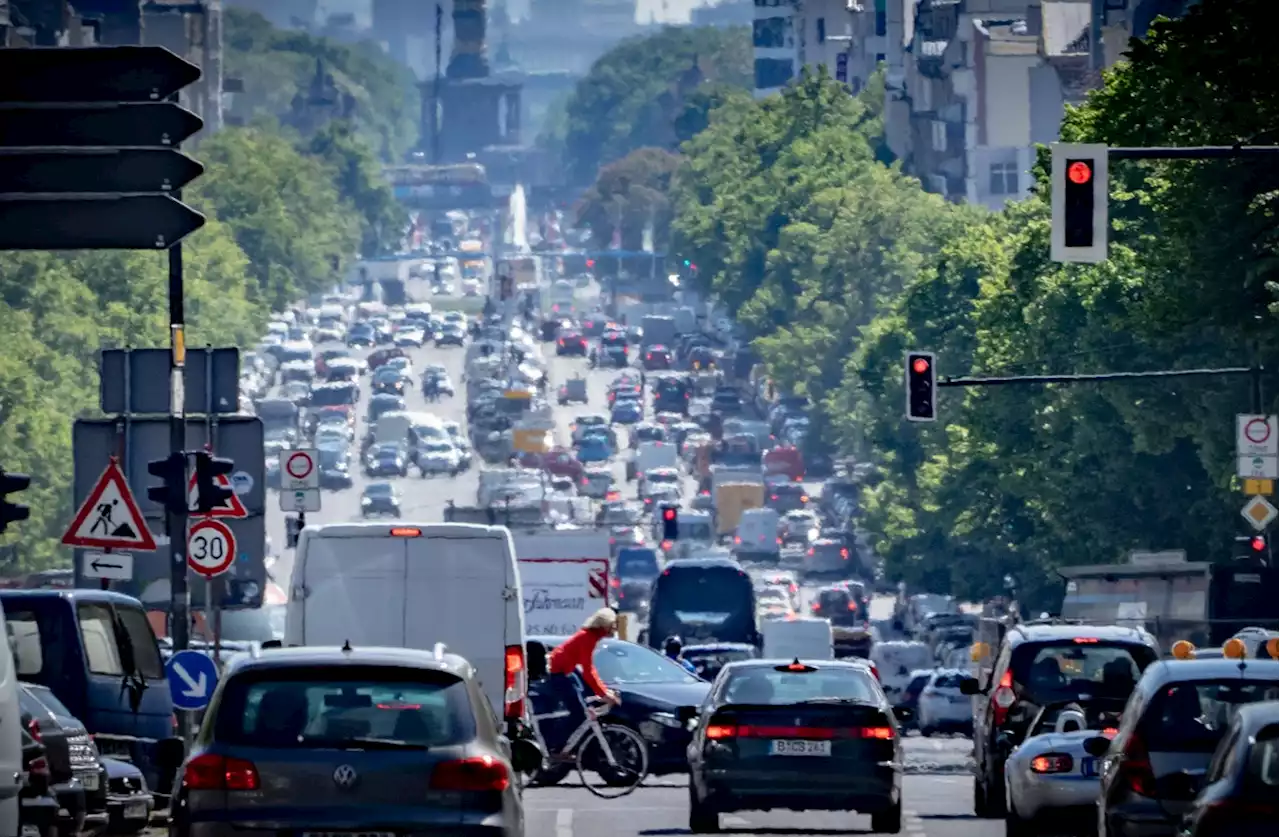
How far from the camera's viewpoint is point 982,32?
541 ft

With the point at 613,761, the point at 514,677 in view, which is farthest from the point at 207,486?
the point at 514,677

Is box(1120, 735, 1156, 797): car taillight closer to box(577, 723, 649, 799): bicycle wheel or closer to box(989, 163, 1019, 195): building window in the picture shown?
box(577, 723, 649, 799): bicycle wheel

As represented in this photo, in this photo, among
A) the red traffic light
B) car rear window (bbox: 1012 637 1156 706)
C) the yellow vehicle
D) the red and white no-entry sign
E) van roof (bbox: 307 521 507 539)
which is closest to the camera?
car rear window (bbox: 1012 637 1156 706)

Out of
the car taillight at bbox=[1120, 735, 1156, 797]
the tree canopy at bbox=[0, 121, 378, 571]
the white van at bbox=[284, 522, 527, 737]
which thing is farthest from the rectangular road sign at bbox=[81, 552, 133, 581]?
the tree canopy at bbox=[0, 121, 378, 571]

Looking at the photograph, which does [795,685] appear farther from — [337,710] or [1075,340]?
[1075,340]

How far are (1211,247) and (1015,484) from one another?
76.2ft

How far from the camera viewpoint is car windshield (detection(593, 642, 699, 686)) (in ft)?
128

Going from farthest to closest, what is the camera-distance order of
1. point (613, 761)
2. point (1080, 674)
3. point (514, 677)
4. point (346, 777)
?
1. point (613, 761)
2. point (1080, 674)
3. point (514, 677)
4. point (346, 777)

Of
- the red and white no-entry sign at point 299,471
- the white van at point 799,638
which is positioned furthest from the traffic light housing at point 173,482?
the white van at point 799,638

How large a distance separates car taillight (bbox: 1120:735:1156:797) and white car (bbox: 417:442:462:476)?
13176 cm

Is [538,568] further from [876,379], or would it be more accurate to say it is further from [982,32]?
[982,32]

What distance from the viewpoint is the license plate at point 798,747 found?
27.5m

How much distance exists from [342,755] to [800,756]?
9500mm

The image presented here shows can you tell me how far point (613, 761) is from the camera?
109 ft
